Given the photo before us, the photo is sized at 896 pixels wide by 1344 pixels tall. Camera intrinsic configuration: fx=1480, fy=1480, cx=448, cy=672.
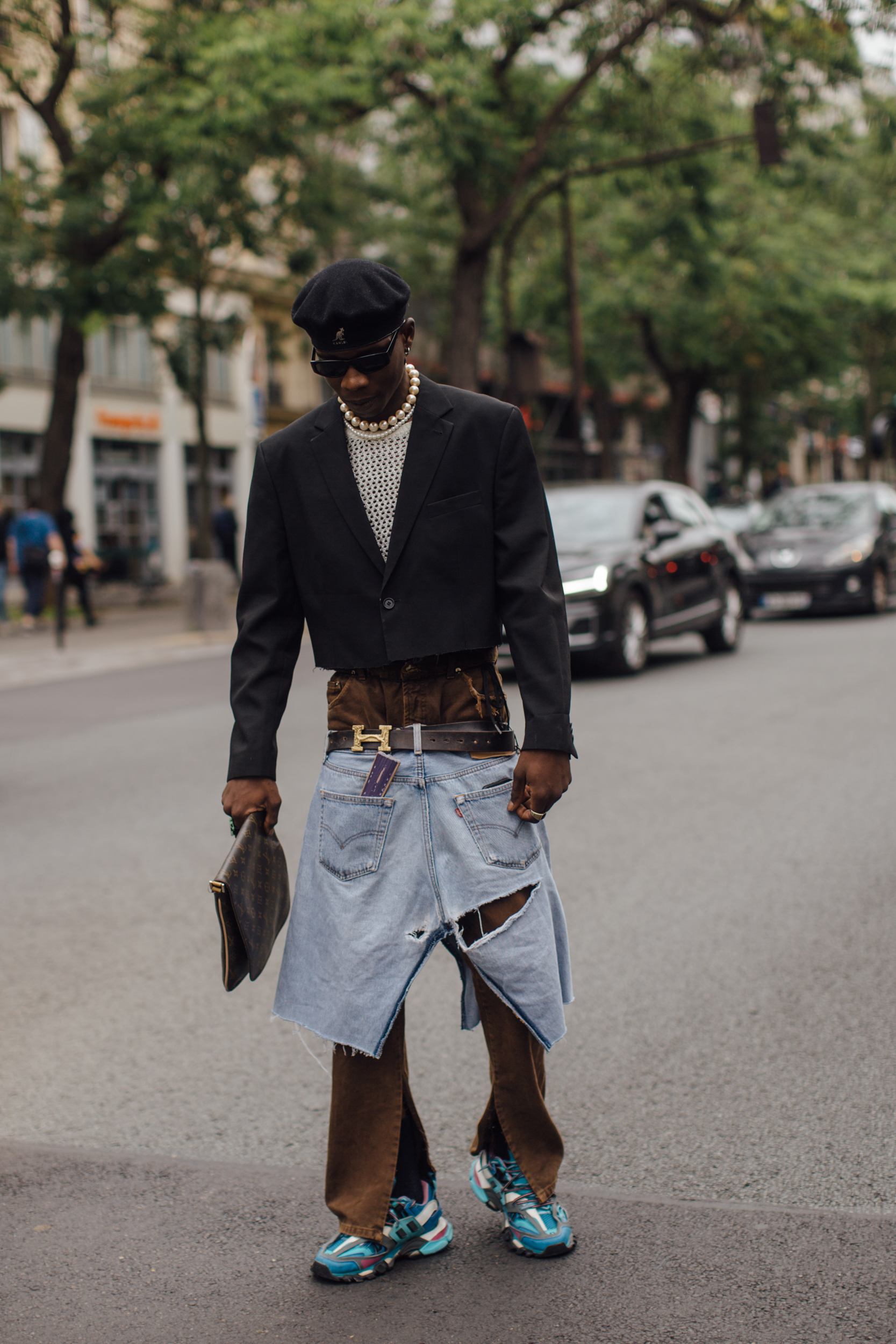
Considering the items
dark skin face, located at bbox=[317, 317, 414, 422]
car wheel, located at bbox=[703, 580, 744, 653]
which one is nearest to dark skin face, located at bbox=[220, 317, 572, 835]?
dark skin face, located at bbox=[317, 317, 414, 422]

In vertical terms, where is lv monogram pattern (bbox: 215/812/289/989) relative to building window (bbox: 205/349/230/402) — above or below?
below

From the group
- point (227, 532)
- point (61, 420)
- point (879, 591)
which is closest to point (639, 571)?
point (879, 591)

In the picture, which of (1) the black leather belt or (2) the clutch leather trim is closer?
(2) the clutch leather trim

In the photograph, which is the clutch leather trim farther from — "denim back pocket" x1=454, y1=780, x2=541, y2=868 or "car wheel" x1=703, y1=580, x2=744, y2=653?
"car wheel" x1=703, y1=580, x2=744, y2=653

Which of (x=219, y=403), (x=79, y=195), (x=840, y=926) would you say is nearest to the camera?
(x=840, y=926)

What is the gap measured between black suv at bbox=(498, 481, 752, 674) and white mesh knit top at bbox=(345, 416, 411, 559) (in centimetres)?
893

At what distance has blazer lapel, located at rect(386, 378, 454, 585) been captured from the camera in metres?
2.72

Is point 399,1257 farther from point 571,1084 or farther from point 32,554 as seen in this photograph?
point 32,554

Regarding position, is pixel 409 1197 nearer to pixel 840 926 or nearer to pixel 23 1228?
pixel 23 1228

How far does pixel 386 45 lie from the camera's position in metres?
16.6

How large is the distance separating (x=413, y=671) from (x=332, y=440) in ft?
1.51

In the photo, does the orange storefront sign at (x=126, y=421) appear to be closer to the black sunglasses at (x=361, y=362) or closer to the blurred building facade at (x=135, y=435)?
the blurred building facade at (x=135, y=435)

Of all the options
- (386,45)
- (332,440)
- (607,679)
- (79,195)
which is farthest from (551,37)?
(332,440)

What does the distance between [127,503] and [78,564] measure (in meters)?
15.2
